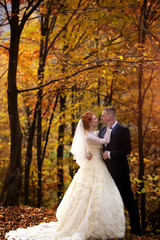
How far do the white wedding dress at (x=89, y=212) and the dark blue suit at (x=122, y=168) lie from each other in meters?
0.21

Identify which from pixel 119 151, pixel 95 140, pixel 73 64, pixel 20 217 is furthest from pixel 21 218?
pixel 73 64

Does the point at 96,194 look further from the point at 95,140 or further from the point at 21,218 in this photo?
the point at 21,218

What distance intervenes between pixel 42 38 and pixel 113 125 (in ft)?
15.6

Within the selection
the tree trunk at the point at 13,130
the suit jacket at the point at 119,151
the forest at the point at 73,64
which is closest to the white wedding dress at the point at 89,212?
the suit jacket at the point at 119,151

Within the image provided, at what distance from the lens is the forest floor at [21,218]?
16.5 feet

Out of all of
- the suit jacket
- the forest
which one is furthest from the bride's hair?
the forest

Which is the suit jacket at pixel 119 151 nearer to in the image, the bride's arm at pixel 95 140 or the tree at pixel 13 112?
the bride's arm at pixel 95 140

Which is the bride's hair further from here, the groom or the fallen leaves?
the fallen leaves

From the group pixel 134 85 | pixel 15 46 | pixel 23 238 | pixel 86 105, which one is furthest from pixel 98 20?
pixel 23 238

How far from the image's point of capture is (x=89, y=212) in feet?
14.2

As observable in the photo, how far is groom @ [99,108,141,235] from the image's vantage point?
480 cm

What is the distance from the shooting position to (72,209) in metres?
4.52

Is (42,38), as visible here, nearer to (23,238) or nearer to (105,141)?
(105,141)

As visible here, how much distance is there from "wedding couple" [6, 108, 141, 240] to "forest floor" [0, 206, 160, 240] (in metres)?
0.42
